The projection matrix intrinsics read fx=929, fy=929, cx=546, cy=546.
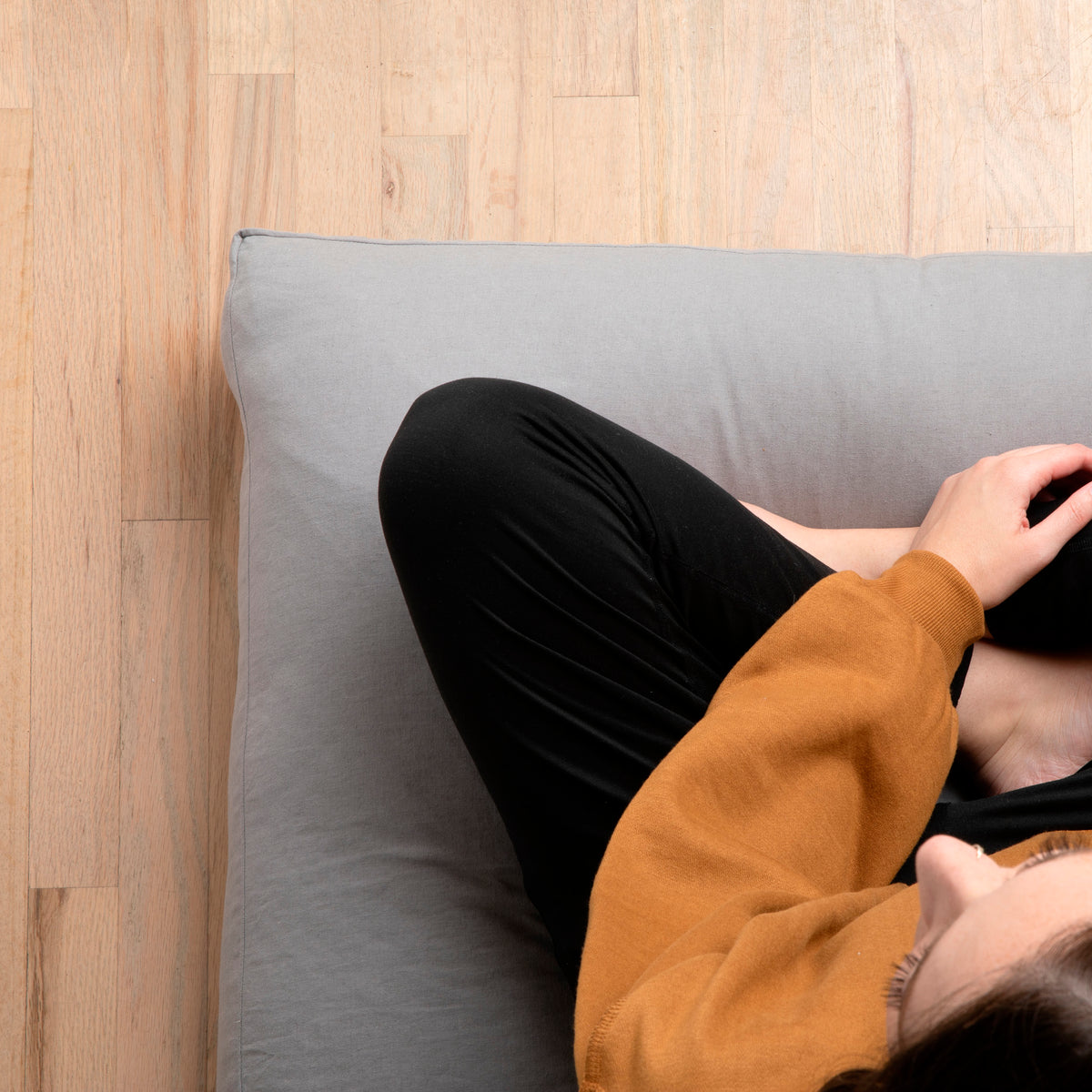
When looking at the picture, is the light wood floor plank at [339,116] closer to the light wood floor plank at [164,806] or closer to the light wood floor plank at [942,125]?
the light wood floor plank at [164,806]

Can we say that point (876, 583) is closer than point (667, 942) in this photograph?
No

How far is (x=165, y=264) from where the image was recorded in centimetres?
110

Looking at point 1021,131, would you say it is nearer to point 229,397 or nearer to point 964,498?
point 964,498

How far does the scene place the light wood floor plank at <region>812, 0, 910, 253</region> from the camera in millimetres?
1139

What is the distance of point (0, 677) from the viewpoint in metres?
1.04

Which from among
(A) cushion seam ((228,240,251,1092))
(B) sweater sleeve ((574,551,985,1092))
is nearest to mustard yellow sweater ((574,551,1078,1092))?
(B) sweater sleeve ((574,551,985,1092))

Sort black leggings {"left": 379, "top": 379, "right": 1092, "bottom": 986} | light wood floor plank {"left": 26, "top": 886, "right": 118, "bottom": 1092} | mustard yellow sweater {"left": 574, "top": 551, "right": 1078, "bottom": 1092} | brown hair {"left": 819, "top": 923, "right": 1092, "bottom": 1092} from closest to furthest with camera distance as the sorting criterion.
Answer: brown hair {"left": 819, "top": 923, "right": 1092, "bottom": 1092}
mustard yellow sweater {"left": 574, "top": 551, "right": 1078, "bottom": 1092}
black leggings {"left": 379, "top": 379, "right": 1092, "bottom": 986}
light wood floor plank {"left": 26, "top": 886, "right": 118, "bottom": 1092}

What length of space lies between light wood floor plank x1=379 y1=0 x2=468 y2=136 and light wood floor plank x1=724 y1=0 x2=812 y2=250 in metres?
0.33

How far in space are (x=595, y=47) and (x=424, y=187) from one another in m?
0.27

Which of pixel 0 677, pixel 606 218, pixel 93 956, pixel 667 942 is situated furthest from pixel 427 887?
pixel 606 218

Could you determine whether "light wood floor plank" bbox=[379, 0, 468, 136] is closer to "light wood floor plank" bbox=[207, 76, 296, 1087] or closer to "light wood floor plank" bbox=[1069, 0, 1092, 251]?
"light wood floor plank" bbox=[207, 76, 296, 1087]

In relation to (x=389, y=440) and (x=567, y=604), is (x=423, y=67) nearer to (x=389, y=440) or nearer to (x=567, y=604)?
(x=389, y=440)

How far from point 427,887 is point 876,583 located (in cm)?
47

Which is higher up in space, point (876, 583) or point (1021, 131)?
point (1021, 131)
